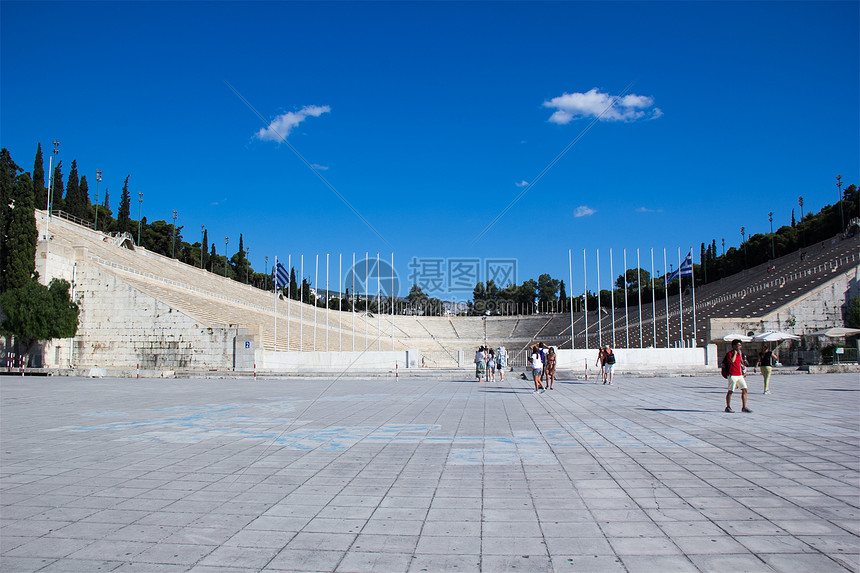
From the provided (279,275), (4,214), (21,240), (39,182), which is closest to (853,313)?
(279,275)

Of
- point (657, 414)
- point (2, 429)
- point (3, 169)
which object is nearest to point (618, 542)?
point (657, 414)

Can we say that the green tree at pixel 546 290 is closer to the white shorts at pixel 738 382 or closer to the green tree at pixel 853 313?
the green tree at pixel 853 313

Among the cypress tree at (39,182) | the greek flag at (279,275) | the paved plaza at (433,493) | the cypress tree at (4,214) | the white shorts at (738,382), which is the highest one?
the cypress tree at (39,182)

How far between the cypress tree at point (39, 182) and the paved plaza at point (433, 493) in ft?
165

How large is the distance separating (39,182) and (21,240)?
85.2 ft

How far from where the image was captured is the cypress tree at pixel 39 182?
166 ft

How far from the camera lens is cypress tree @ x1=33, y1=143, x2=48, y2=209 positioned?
166 feet

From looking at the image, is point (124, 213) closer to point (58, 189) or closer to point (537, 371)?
point (58, 189)

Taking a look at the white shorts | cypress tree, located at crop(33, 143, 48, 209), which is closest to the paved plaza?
the white shorts

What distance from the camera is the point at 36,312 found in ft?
97.6

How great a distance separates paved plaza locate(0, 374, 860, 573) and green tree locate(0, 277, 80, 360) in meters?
23.6

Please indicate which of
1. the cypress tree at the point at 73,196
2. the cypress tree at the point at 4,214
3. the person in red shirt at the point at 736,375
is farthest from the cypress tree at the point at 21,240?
the person in red shirt at the point at 736,375

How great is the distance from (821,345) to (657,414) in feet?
98.7

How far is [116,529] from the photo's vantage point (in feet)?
13.9
